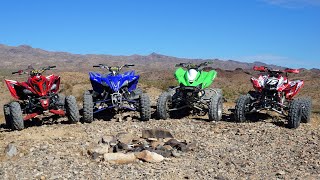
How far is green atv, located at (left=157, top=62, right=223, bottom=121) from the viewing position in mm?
10531

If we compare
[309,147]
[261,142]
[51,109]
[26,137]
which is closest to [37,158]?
[26,137]

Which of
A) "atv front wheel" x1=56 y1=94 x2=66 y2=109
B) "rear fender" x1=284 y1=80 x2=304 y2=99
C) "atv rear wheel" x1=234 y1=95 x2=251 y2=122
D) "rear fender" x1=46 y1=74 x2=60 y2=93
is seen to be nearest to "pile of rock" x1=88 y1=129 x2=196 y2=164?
"atv rear wheel" x1=234 y1=95 x2=251 y2=122

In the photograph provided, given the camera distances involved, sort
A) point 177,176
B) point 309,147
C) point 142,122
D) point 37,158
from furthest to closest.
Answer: point 142,122 → point 309,147 → point 37,158 → point 177,176

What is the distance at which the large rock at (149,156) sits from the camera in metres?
6.74

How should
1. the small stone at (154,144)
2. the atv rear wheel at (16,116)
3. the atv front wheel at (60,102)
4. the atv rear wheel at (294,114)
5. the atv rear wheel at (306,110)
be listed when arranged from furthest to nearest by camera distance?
the atv front wheel at (60,102), the atv rear wheel at (306,110), the atv rear wheel at (16,116), the atv rear wheel at (294,114), the small stone at (154,144)

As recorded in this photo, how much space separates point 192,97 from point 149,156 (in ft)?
14.1

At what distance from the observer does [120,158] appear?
6.76 metres

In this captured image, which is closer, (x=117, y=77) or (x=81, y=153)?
(x=81, y=153)

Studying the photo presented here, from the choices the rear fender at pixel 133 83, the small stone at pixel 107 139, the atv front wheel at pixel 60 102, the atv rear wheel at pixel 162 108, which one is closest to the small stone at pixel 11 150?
the small stone at pixel 107 139

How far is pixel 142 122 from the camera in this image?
408 inches

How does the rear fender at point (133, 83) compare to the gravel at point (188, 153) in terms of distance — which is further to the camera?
the rear fender at point (133, 83)

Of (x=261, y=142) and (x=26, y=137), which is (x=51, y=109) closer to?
(x=26, y=137)

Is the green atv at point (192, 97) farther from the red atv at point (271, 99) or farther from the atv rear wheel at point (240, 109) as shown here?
the red atv at point (271, 99)

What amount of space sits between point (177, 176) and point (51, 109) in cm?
541
